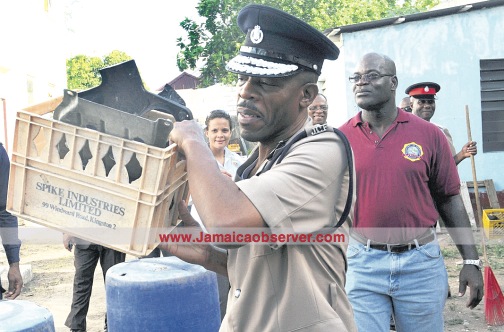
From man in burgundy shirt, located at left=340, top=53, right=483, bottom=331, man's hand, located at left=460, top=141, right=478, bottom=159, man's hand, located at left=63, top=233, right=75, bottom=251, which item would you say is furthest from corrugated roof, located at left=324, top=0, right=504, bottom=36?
man in burgundy shirt, located at left=340, top=53, right=483, bottom=331

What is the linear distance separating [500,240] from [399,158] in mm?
6726

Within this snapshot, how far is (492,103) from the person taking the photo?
10.9 metres

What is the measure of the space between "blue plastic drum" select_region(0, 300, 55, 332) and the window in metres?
9.75

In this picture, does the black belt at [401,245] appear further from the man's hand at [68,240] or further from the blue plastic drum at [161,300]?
the man's hand at [68,240]

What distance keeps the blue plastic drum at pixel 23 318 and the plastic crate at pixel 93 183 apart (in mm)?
704

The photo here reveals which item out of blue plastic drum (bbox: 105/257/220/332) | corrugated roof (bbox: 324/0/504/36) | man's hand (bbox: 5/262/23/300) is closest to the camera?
blue plastic drum (bbox: 105/257/220/332)

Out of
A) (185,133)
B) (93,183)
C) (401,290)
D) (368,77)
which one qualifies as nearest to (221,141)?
(368,77)

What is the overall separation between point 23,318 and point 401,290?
78.4 inches

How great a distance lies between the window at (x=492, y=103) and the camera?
1083 cm

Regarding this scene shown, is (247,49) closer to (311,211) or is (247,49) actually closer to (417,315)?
(311,211)

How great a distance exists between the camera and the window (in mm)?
10828

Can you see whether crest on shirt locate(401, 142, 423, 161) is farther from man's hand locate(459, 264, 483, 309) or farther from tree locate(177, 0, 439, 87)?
tree locate(177, 0, 439, 87)

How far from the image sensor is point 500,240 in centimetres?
940

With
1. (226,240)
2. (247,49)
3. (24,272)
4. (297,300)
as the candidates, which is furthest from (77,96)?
(24,272)
